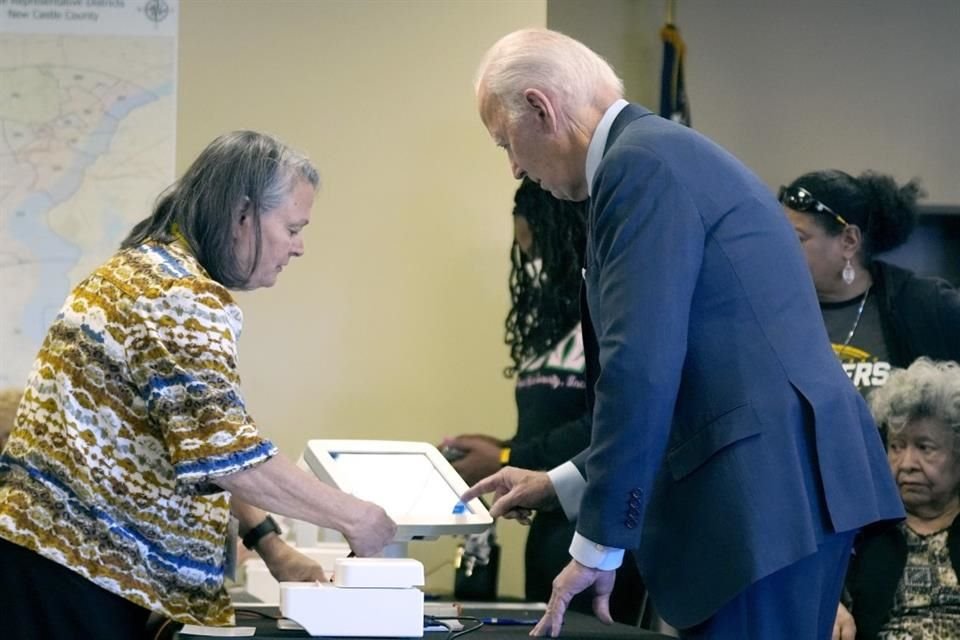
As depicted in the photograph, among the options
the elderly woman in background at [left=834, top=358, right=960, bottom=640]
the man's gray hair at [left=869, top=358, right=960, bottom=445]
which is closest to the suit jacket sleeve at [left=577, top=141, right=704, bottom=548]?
the elderly woman in background at [left=834, top=358, right=960, bottom=640]

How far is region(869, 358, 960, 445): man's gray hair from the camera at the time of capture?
2826 mm

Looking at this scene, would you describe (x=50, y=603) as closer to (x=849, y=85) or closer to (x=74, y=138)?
(x=74, y=138)

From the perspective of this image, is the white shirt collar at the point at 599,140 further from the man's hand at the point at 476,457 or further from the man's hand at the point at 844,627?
the man's hand at the point at 476,457

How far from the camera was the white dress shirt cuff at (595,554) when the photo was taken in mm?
1692

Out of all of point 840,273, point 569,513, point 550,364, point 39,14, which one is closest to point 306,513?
point 569,513

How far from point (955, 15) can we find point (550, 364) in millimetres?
2223

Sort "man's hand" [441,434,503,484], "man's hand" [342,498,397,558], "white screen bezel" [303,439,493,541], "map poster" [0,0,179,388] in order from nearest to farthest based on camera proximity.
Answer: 1. "man's hand" [342,498,397,558]
2. "white screen bezel" [303,439,493,541]
3. "man's hand" [441,434,503,484]
4. "map poster" [0,0,179,388]

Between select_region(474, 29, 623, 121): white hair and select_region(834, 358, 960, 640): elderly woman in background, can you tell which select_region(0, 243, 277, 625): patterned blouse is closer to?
select_region(474, 29, 623, 121): white hair

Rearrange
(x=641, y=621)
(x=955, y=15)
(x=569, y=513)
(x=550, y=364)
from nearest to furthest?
(x=569, y=513) < (x=641, y=621) < (x=550, y=364) < (x=955, y=15)

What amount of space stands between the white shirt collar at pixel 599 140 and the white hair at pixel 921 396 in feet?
4.10

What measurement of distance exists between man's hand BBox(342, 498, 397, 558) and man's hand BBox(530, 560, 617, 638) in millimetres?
253

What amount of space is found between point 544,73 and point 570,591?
0.69 meters

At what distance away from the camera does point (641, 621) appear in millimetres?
2656

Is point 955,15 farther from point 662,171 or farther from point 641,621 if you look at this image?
point 662,171
